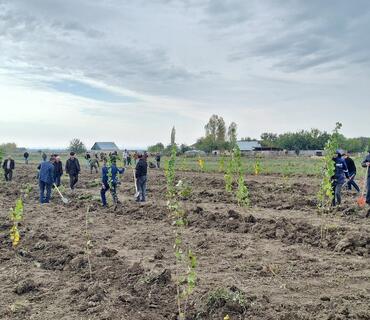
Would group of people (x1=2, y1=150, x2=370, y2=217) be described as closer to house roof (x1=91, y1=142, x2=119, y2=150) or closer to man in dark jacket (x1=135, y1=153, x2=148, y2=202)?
man in dark jacket (x1=135, y1=153, x2=148, y2=202)

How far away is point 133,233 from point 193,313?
5511 millimetres

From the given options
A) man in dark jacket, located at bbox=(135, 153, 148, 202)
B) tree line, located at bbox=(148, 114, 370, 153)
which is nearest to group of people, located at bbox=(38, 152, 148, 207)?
man in dark jacket, located at bbox=(135, 153, 148, 202)

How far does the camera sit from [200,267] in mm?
7508

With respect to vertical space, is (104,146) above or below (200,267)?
above

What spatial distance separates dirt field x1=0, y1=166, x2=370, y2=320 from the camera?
5586mm

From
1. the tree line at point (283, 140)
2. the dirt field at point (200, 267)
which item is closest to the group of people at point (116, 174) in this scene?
the dirt field at point (200, 267)

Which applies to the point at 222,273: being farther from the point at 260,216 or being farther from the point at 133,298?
the point at 260,216

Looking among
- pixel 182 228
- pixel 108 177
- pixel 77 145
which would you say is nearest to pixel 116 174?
pixel 108 177

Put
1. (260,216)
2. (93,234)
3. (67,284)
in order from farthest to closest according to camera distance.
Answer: (260,216)
(93,234)
(67,284)

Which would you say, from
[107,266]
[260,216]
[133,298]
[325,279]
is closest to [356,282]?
[325,279]

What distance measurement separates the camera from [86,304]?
5766 millimetres

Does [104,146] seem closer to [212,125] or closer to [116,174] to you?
[212,125]

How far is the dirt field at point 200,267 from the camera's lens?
18.3ft

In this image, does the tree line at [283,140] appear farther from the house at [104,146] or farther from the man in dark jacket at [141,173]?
the man in dark jacket at [141,173]
